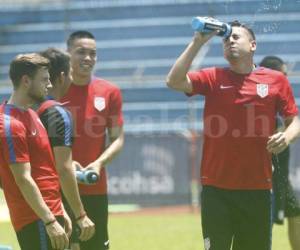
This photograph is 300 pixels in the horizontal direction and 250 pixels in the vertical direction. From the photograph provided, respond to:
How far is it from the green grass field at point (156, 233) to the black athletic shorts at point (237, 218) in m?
4.11

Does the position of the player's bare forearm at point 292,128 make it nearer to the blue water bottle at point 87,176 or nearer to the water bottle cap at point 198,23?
the water bottle cap at point 198,23

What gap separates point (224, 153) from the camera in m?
7.23

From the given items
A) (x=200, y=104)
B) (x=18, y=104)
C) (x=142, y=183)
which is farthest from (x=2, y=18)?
(x=18, y=104)

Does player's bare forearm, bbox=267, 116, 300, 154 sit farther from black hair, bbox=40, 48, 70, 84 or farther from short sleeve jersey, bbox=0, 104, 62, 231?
short sleeve jersey, bbox=0, 104, 62, 231

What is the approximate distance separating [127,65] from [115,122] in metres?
17.1

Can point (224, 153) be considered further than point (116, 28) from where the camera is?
No

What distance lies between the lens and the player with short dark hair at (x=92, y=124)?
8.23 meters

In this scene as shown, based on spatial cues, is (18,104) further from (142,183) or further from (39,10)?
(39,10)

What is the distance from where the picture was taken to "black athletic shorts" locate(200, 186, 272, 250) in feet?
23.5

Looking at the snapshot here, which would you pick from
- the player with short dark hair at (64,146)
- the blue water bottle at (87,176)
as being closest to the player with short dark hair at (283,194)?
the blue water bottle at (87,176)

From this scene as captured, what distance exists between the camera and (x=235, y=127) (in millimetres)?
7184

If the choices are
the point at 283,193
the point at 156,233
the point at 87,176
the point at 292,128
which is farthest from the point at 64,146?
the point at 156,233

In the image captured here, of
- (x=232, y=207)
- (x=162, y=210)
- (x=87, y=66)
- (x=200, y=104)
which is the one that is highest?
(x=87, y=66)

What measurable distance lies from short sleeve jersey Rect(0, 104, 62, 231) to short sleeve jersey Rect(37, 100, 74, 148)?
26 centimetres
